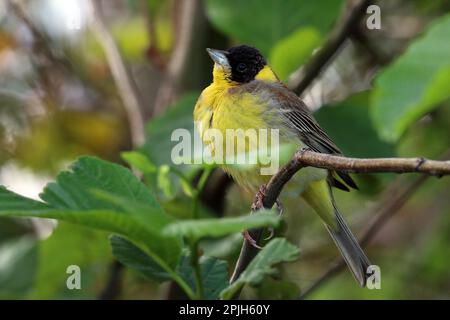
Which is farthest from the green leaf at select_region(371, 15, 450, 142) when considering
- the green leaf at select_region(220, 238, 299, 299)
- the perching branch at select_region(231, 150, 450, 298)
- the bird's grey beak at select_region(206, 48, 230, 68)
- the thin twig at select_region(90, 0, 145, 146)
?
the thin twig at select_region(90, 0, 145, 146)

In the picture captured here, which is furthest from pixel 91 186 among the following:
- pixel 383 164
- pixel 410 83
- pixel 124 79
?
pixel 124 79

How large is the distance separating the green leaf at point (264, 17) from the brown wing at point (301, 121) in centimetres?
15

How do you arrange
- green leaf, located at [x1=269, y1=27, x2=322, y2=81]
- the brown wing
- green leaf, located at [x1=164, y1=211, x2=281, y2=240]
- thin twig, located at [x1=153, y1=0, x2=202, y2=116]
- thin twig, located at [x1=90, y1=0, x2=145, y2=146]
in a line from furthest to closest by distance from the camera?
thin twig, located at [x1=153, y1=0, x2=202, y2=116], thin twig, located at [x1=90, y1=0, x2=145, y2=146], the brown wing, green leaf, located at [x1=269, y1=27, x2=322, y2=81], green leaf, located at [x1=164, y1=211, x2=281, y2=240]

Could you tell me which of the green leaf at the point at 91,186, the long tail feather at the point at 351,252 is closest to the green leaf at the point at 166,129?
the long tail feather at the point at 351,252

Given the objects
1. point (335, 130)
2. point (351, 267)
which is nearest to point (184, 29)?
point (335, 130)

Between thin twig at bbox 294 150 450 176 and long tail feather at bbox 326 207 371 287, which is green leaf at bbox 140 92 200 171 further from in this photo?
thin twig at bbox 294 150 450 176

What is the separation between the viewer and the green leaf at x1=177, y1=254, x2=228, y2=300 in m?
1.36

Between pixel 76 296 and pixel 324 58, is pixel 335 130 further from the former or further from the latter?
pixel 76 296

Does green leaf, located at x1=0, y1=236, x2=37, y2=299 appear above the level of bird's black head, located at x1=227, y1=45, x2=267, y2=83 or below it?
below

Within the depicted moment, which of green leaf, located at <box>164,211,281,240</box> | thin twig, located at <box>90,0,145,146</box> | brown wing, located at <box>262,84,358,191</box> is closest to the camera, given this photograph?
green leaf, located at <box>164,211,281,240</box>

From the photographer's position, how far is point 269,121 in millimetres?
2408

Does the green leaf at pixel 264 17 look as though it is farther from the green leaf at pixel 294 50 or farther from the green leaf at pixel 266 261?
the green leaf at pixel 266 261

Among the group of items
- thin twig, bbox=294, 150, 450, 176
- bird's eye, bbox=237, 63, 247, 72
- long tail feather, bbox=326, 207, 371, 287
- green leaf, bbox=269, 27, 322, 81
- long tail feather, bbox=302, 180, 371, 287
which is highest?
bird's eye, bbox=237, 63, 247, 72

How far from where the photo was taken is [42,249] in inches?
95.0
